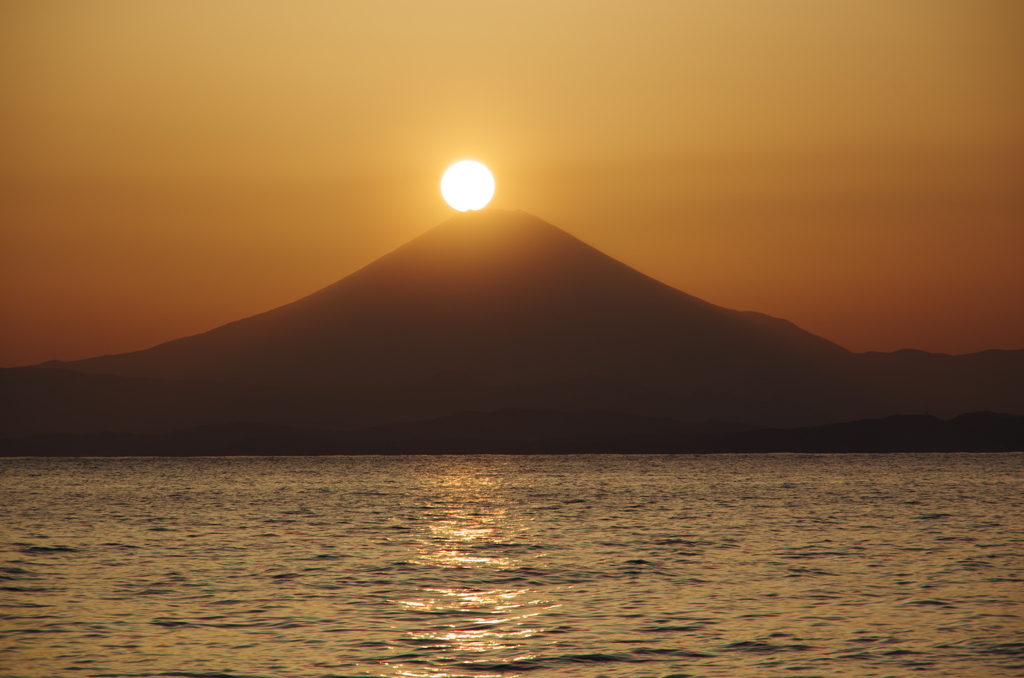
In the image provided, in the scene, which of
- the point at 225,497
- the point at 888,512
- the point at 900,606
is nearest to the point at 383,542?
the point at 900,606

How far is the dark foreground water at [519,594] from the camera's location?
2441 cm

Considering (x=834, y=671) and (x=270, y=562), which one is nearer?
(x=834, y=671)

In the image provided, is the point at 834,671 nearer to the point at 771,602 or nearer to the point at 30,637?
the point at 771,602

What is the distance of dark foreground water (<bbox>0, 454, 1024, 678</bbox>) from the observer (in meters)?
24.4

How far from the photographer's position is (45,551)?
4612 centimetres

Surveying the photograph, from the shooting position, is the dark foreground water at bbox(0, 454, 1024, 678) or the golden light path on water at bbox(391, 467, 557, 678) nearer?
the dark foreground water at bbox(0, 454, 1024, 678)

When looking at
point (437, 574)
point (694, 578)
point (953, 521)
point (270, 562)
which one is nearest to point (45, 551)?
point (270, 562)

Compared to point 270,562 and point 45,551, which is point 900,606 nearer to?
point 270,562

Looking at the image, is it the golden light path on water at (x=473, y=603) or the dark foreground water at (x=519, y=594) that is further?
the golden light path on water at (x=473, y=603)

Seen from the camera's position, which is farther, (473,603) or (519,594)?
(519,594)

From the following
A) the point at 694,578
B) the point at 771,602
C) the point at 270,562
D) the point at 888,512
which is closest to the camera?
the point at 771,602

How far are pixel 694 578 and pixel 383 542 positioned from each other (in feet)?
57.6

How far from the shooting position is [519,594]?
33.2 m

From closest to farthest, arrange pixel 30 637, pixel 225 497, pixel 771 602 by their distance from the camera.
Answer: pixel 30 637 < pixel 771 602 < pixel 225 497
